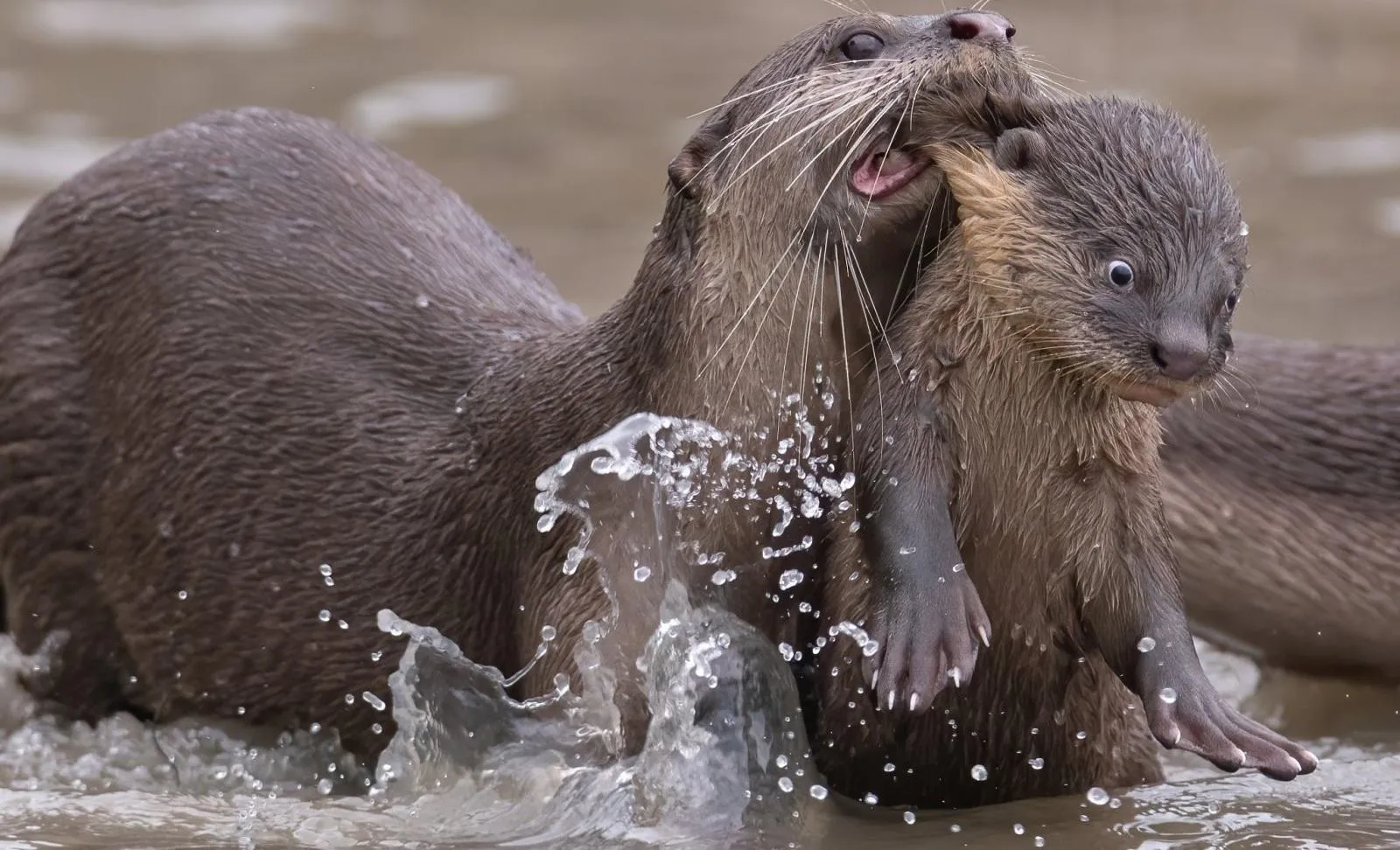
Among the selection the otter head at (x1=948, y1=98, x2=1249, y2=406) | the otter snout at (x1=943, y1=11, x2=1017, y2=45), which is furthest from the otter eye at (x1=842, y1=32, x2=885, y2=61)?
the otter head at (x1=948, y1=98, x2=1249, y2=406)

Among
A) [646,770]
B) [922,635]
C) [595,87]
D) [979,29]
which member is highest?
[595,87]

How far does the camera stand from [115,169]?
387cm

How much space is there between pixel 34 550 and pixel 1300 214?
4009mm

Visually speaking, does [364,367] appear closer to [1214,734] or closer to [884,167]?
[884,167]

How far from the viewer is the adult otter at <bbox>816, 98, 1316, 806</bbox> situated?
112 inches

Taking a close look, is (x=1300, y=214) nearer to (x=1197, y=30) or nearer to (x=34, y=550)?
(x=1197, y=30)

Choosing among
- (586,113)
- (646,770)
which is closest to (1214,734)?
(646,770)

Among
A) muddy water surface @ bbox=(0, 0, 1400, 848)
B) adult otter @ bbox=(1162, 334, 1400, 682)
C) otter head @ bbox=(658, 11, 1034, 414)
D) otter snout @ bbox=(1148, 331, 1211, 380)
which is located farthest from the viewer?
adult otter @ bbox=(1162, 334, 1400, 682)

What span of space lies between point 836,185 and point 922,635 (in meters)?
0.59

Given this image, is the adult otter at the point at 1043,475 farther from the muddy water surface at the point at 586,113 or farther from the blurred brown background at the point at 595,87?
the blurred brown background at the point at 595,87

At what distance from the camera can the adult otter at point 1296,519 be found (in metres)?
4.27

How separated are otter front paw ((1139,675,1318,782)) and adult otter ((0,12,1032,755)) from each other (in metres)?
0.52

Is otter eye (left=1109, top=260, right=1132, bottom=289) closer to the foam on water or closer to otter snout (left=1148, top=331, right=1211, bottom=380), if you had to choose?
otter snout (left=1148, top=331, right=1211, bottom=380)

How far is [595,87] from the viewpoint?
786cm
